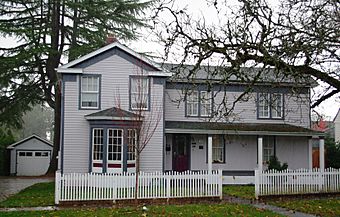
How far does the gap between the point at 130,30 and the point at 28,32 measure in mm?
8042

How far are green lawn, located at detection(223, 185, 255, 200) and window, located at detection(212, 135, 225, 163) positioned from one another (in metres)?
3.02

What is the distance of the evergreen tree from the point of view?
1380 inches

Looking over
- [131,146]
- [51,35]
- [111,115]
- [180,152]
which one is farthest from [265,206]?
[51,35]

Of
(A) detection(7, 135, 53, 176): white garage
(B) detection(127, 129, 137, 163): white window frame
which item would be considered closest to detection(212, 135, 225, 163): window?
(B) detection(127, 129, 137, 163): white window frame

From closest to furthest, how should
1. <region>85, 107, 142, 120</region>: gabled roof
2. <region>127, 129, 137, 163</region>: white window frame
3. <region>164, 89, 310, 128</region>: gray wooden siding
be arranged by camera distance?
<region>127, 129, 137, 163</region>: white window frame, <region>85, 107, 142, 120</region>: gabled roof, <region>164, 89, 310, 128</region>: gray wooden siding

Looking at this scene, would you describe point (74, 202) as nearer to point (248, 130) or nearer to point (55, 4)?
point (248, 130)

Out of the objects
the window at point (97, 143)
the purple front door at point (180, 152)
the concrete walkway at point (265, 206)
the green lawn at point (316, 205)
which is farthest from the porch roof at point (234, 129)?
the green lawn at point (316, 205)

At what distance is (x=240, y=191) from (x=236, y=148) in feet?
19.2

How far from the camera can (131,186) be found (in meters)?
17.6

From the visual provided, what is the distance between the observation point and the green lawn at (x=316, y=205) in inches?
587

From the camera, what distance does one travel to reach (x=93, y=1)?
3597cm

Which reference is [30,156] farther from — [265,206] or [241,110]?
[265,206]

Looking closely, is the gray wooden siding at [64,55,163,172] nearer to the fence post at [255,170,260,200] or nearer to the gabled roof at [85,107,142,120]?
the gabled roof at [85,107,142,120]

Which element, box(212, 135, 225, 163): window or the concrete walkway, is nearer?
the concrete walkway
